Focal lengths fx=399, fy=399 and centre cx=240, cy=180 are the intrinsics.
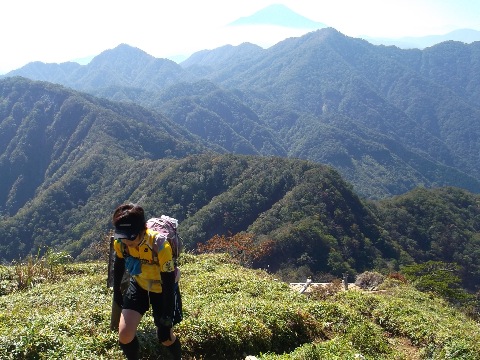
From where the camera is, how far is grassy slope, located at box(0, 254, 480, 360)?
15.0 ft

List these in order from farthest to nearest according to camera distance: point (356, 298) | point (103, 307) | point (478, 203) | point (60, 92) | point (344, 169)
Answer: point (344, 169)
point (60, 92)
point (478, 203)
point (356, 298)
point (103, 307)

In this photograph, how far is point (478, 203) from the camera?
78375 mm

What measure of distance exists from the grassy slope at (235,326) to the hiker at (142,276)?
2.71 ft

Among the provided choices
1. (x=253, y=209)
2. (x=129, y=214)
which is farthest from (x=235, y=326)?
(x=253, y=209)

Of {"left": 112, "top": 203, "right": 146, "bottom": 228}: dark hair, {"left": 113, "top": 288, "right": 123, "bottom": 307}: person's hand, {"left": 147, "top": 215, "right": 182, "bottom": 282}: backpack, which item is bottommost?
{"left": 113, "top": 288, "right": 123, "bottom": 307}: person's hand

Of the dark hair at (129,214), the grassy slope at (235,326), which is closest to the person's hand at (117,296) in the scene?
the grassy slope at (235,326)

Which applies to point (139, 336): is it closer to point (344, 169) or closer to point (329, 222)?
point (329, 222)

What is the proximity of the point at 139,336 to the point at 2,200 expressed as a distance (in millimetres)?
134885

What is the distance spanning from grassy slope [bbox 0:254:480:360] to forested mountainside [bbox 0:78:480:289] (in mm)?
34301

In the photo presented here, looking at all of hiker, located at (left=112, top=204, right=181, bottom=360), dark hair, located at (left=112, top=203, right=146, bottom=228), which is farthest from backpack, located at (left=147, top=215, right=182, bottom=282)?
dark hair, located at (left=112, top=203, right=146, bottom=228)

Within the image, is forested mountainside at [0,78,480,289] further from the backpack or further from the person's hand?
the backpack

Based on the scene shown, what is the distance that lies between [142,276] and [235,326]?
1895 mm

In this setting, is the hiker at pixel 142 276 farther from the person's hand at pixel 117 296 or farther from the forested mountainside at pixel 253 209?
the forested mountainside at pixel 253 209

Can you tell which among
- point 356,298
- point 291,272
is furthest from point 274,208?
point 356,298
